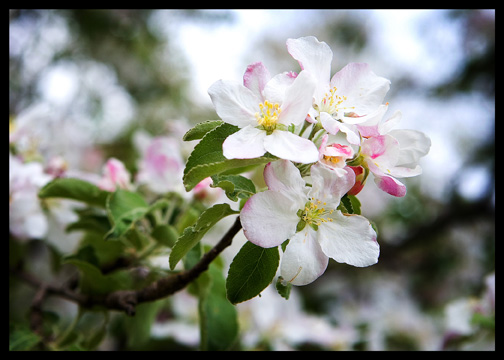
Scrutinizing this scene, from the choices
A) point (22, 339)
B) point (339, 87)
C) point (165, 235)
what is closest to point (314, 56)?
point (339, 87)

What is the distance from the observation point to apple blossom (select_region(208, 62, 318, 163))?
391mm

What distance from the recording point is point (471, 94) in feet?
5.96

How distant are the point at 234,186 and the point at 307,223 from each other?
3.0 inches

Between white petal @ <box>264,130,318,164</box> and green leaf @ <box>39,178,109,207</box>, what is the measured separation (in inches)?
12.2

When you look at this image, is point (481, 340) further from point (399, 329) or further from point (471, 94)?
point (471, 94)

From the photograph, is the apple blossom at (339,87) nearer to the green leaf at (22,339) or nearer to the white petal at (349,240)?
the white petal at (349,240)

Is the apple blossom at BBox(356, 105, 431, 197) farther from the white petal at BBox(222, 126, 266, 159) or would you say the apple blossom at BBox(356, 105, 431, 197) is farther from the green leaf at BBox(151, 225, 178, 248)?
the green leaf at BBox(151, 225, 178, 248)

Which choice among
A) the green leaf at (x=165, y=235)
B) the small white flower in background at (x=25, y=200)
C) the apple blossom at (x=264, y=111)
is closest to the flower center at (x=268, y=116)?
the apple blossom at (x=264, y=111)

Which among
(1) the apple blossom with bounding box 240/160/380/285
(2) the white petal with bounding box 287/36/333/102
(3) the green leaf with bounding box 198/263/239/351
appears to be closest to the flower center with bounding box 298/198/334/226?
(1) the apple blossom with bounding box 240/160/380/285

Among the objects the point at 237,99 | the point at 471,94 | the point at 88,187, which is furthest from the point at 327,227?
the point at 471,94

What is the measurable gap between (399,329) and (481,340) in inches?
22.6

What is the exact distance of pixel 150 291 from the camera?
54cm

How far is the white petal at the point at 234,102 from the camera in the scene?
0.41 m

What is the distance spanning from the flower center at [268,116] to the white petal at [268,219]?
2.5 inches
